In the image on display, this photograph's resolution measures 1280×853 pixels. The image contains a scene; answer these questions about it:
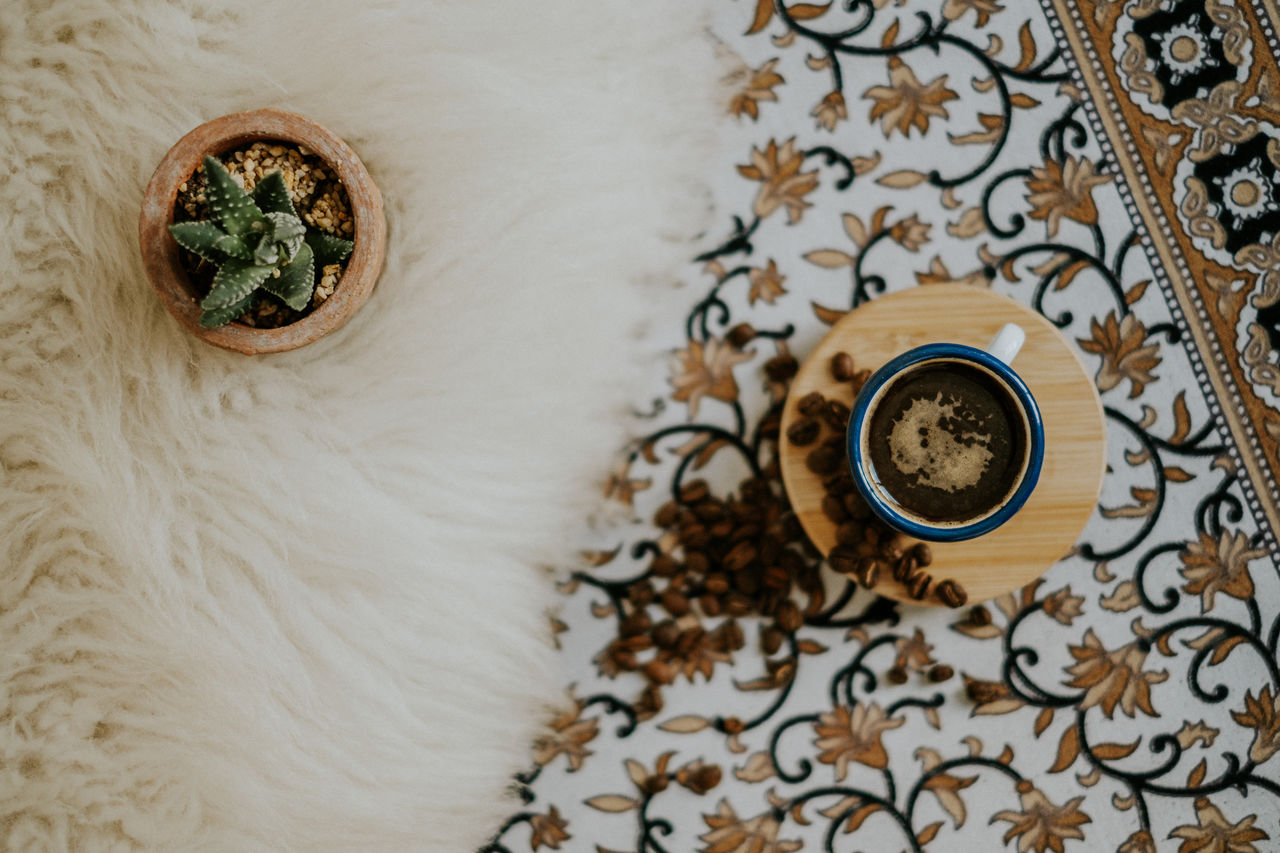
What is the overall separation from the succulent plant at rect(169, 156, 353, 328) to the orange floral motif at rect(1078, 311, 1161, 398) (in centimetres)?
78

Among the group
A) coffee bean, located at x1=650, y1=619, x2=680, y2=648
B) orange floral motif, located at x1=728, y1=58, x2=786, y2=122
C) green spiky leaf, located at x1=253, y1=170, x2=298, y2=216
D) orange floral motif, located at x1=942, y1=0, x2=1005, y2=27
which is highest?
orange floral motif, located at x1=942, y1=0, x2=1005, y2=27

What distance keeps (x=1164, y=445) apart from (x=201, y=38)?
3.47 feet

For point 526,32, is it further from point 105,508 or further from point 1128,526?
point 1128,526

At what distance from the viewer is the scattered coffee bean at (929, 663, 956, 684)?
2.76ft

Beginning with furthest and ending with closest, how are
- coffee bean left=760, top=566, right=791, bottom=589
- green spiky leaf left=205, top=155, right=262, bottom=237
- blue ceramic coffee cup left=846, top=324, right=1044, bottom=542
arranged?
1. coffee bean left=760, top=566, right=791, bottom=589
2. blue ceramic coffee cup left=846, top=324, right=1044, bottom=542
3. green spiky leaf left=205, top=155, right=262, bottom=237

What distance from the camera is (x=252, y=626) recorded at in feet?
2.53

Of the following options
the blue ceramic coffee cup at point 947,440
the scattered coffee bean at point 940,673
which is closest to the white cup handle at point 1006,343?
the blue ceramic coffee cup at point 947,440

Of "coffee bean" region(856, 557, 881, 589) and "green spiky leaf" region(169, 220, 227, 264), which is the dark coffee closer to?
"coffee bean" region(856, 557, 881, 589)

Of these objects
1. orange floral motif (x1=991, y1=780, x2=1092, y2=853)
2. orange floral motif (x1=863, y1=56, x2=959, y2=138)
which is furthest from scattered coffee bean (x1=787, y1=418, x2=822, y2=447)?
orange floral motif (x1=991, y1=780, x2=1092, y2=853)

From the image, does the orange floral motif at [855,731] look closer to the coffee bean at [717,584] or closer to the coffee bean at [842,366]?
the coffee bean at [717,584]

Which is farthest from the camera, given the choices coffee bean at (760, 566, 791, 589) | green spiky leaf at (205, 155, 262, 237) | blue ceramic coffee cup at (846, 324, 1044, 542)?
coffee bean at (760, 566, 791, 589)

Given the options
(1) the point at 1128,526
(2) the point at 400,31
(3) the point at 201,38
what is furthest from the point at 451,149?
(1) the point at 1128,526

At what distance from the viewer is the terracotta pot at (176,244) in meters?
0.66

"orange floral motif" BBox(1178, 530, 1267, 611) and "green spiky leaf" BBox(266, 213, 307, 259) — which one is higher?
"green spiky leaf" BBox(266, 213, 307, 259)
